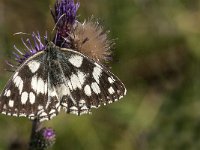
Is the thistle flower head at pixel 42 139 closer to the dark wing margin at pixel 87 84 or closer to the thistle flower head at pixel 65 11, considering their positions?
the dark wing margin at pixel 87 84

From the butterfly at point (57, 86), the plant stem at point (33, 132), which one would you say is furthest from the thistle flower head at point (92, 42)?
the plant stem at point (33, 132)

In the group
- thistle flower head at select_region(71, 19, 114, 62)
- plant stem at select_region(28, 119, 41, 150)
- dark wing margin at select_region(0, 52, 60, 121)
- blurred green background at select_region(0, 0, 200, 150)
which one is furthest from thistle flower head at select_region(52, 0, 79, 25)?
blurred green background at select_region(0, 0, 200, 150)

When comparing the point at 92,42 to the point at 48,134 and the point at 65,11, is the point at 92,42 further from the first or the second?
the point at 48,134

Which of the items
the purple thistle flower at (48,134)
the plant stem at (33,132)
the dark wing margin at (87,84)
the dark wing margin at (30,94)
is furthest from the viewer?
the purple thistle flower at (48,134)

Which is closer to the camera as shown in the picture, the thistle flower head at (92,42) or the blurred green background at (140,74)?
the thistle flower head at (92,42)

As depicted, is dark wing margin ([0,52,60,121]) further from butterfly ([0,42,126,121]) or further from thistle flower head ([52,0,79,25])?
thistle flower head ([52,0,79,25])
